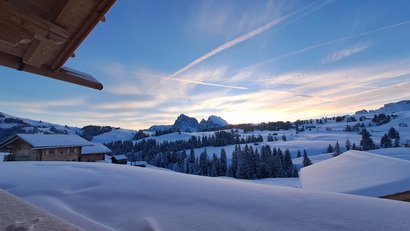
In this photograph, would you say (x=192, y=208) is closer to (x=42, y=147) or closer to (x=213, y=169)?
(x=42, y=147)

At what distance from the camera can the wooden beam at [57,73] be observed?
2798mm

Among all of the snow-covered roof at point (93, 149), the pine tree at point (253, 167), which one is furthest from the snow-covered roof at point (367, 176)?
the pine tree at point (253, 167)

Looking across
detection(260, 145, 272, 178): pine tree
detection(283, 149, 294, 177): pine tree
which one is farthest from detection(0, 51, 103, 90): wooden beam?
detection(283, 149, 294, 177): pine tree

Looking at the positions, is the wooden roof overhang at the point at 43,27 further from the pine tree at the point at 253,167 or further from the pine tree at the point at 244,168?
the pine tree at the point at 253,167

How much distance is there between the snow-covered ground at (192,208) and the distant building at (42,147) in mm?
20594

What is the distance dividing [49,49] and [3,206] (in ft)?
5.90

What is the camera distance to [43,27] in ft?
6.99

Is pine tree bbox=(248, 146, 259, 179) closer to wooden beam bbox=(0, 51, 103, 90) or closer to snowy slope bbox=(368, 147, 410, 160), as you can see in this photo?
snowy slope bbox=(368, 147, 410, 160)

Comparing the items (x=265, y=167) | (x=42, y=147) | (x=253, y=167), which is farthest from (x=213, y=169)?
(x=42, y=147)

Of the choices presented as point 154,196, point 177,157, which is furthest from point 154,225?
point 177,157

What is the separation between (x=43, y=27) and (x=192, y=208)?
2.47 meters

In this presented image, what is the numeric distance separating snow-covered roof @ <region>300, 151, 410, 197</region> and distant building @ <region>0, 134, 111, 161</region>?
22262 mm

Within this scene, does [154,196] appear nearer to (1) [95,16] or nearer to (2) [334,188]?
(1) [95,16]

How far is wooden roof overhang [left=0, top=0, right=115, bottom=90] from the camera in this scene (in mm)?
2006
